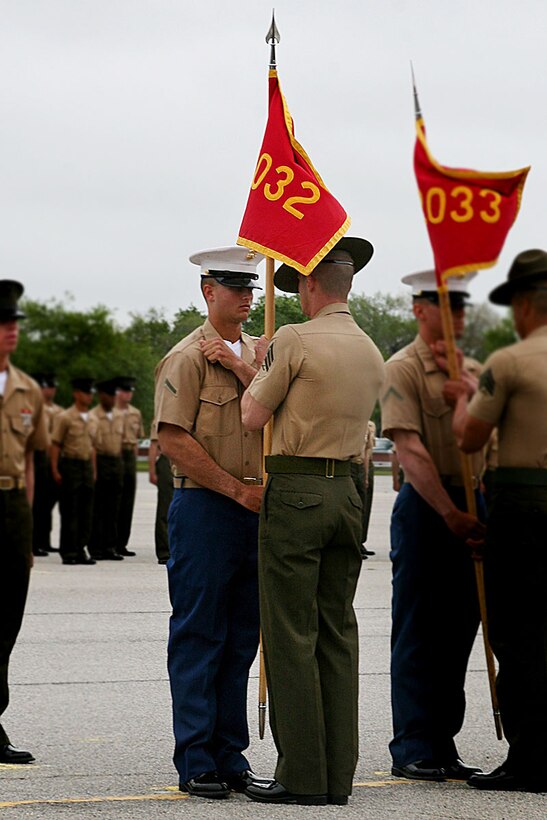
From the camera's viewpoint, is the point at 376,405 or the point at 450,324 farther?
the point at 376,405

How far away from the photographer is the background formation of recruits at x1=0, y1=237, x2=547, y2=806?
16.3ft

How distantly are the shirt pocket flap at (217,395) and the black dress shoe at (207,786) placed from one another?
1.33 meters

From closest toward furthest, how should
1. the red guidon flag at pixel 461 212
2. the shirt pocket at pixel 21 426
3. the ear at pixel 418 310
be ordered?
1. the red guidon flag at pixel 461 212
2. the ear at pixel 418 310
3. the shirt pocket at pixel 21 426

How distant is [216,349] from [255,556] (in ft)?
2.54

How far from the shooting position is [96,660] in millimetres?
8672

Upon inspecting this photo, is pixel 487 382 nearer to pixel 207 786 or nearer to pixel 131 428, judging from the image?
pixel 207 786

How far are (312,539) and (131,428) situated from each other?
12.4 metres

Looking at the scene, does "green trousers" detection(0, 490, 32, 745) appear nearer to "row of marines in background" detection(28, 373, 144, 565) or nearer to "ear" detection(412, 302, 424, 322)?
"ear" detection(412, 302, 424, 322)

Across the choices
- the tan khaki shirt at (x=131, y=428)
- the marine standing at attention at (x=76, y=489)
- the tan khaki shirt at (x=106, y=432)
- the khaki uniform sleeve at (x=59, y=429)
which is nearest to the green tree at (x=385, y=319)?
the khaki uniform sleeve at (x=59, y=429)

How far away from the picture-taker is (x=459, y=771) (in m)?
5.64

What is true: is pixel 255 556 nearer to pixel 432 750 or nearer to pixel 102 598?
pixel 432 750

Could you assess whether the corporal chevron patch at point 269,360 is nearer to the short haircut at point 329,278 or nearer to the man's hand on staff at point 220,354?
the short haircut at point 329,278

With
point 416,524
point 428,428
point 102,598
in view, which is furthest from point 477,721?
point 102,598

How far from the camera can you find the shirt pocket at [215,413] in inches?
221
